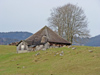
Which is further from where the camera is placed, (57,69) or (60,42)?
(60,42)

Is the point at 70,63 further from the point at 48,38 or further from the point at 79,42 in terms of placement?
the point at 79,42

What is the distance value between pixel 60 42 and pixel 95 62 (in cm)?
2255

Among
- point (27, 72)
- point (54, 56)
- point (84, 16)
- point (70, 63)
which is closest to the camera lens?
point (27, 72)

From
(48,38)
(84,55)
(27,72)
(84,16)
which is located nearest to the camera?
(27,72)

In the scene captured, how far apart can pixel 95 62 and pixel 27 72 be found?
8.19 m

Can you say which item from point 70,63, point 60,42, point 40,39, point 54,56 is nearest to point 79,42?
point 60,42

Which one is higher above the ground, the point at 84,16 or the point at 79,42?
the point at 84,16

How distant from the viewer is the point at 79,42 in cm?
5391

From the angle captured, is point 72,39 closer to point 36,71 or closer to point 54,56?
point 54,56

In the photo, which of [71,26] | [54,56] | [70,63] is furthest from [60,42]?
[70,63]

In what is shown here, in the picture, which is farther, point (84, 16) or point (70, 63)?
point (84, 16)

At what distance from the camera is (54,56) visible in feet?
84.6

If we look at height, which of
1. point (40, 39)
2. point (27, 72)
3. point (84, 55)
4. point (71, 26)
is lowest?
point (27, 72)

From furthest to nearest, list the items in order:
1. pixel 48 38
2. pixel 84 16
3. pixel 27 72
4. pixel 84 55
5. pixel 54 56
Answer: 1. pixel 84 16
2. pixel 48 38
3. pixel 54 56
4. pixel 84 55
5. pixel 27 72
